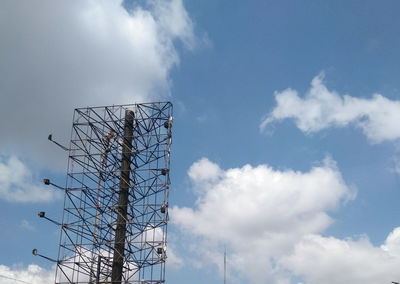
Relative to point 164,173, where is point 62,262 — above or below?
below

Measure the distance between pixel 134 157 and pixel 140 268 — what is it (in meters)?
10.5

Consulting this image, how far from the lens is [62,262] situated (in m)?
39.6

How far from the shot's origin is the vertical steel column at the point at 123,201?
40.4m

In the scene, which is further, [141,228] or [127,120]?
[127,120]

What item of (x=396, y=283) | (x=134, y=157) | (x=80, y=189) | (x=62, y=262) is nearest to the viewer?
(x=62, y=262)

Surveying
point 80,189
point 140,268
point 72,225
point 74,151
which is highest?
point 74,151

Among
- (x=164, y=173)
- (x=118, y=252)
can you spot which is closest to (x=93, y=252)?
(x=118, y=252)

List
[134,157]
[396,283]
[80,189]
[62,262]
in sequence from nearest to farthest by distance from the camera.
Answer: [62,262], [80,189], [134,157], [396,283]

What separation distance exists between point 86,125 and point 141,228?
35.8ft

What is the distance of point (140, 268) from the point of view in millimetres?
40344

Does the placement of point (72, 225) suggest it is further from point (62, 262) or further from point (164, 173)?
point (164, 173)

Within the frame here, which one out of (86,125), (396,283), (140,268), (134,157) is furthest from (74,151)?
(396,283)

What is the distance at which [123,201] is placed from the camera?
43.1m

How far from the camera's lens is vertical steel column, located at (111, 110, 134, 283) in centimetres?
4044
